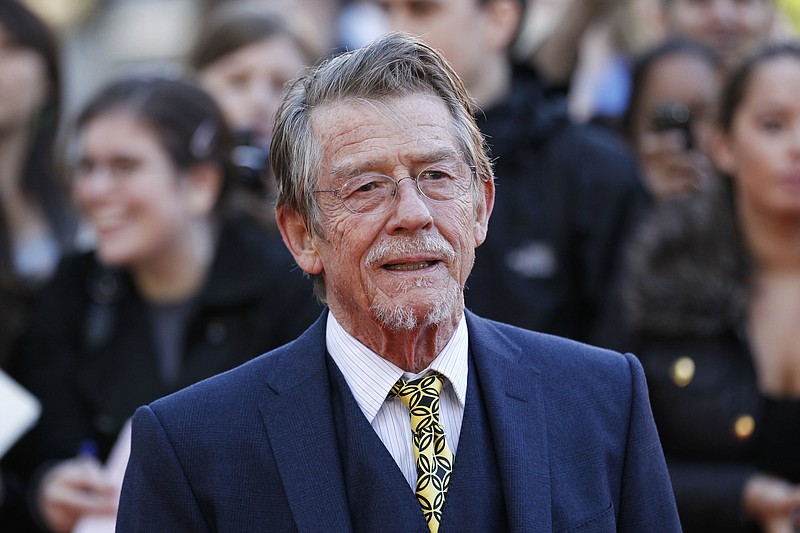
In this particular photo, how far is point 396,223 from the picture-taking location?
279cm

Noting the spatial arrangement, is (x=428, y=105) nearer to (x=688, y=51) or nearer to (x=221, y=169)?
(x=221, y=169)

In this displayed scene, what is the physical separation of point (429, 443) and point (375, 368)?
0.22m

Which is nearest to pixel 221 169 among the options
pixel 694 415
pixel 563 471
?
pixel 694 415

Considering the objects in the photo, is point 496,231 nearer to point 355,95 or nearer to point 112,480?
point 112,480

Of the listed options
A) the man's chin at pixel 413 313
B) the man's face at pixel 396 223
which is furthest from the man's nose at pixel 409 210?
the man's chin at pixel 413 313

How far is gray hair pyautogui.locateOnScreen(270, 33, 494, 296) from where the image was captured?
2.87m

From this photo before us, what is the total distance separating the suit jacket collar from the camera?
277cm

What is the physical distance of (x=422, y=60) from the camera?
9.58 ft

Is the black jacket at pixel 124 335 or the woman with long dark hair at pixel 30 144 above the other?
the woman with long dark hair at pixel 30 144

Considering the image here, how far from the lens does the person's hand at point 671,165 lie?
550 centimetres

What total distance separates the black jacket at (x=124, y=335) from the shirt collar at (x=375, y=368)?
1735 mm

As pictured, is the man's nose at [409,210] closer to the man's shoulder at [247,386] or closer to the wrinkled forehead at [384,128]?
the wrinkled forehead at [384,128]

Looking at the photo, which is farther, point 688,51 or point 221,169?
point 688,51

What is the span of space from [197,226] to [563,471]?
8.95ft
